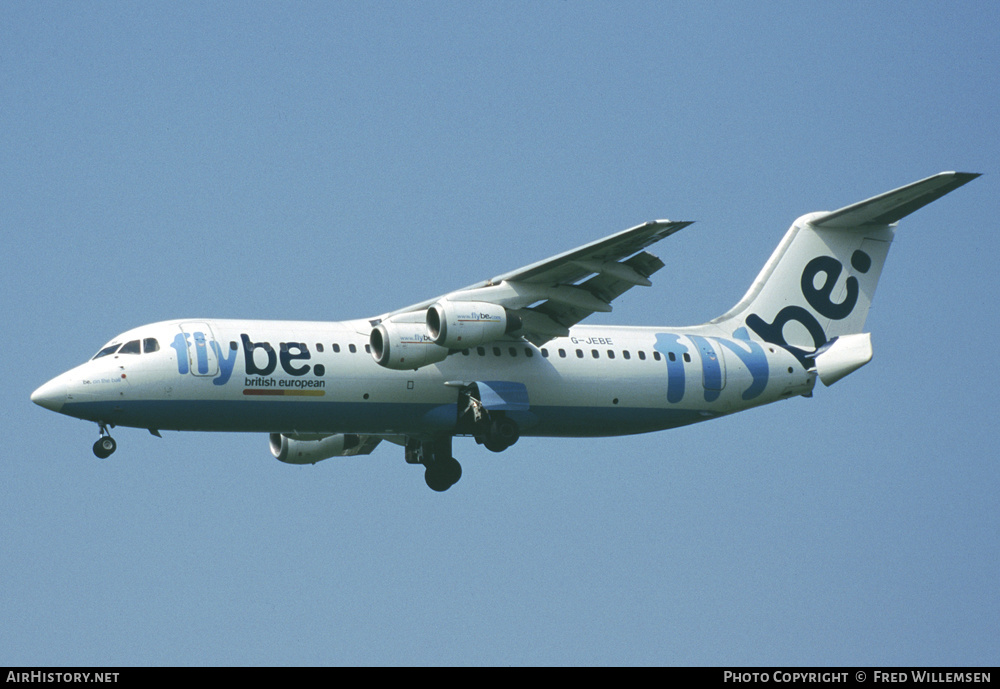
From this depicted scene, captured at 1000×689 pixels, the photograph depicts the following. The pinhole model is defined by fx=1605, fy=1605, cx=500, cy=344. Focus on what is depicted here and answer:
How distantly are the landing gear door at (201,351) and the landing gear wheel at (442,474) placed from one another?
165 inches

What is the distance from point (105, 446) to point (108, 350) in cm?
132

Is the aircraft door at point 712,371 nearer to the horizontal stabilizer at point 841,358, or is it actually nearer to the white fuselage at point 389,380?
the white fuselage at point 389,380

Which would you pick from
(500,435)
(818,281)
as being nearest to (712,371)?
(818,281)

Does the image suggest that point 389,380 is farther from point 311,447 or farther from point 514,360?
point 311,447

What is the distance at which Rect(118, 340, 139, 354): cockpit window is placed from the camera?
21.6 meters

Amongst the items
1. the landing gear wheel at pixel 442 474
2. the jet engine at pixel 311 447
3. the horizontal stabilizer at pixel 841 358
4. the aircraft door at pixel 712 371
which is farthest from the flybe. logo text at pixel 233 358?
the horizontal stabilizer at pixel 841 358

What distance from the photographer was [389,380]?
73.1 feet

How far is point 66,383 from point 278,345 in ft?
9.32

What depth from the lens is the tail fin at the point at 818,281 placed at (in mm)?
25141

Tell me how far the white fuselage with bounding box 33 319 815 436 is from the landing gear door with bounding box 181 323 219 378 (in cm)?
1

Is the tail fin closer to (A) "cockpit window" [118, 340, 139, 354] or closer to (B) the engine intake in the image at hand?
(B) the engine intake

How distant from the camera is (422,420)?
22594 mm

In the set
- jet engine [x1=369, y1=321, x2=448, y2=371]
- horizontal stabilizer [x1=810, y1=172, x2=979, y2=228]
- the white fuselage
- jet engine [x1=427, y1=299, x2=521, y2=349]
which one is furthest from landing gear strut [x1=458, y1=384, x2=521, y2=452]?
horizontal stabilizer [x1=810, y1=172, x2=979, y2=228]
